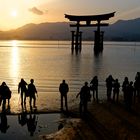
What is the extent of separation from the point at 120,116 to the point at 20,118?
4368 millimetres

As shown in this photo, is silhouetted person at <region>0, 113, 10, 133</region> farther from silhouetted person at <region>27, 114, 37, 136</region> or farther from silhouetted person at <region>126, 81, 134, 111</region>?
silhouetted person at <region>126, 81, 134, 111</region>

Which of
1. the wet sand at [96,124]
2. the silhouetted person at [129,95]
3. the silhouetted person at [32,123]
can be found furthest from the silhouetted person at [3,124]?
the silhouetted person at [129,95]

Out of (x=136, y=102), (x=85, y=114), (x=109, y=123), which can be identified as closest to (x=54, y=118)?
(x=85, y=114)

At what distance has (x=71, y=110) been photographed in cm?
1880

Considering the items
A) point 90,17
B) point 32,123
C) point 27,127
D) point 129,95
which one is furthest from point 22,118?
point 90,17

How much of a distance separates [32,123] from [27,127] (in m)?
0.66

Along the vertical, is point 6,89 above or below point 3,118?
above

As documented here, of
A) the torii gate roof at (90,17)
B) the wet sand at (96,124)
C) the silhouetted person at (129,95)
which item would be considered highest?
the torii gate roof at (90,17)

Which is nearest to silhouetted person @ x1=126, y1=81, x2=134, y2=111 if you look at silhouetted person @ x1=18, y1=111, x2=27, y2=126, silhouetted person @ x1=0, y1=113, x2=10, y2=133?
silhouetted person @ x1=18, y1=111, x2=27, y2=126

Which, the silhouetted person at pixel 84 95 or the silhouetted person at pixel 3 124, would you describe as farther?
the silhouetted person at pixel 84 95

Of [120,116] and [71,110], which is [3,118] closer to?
[71,110]

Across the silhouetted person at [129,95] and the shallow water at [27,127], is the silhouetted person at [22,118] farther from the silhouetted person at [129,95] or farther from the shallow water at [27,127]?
the silhouetted person at [129,95]

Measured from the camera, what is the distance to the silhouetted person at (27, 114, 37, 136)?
15.3m

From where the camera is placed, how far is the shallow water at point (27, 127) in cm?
1437
